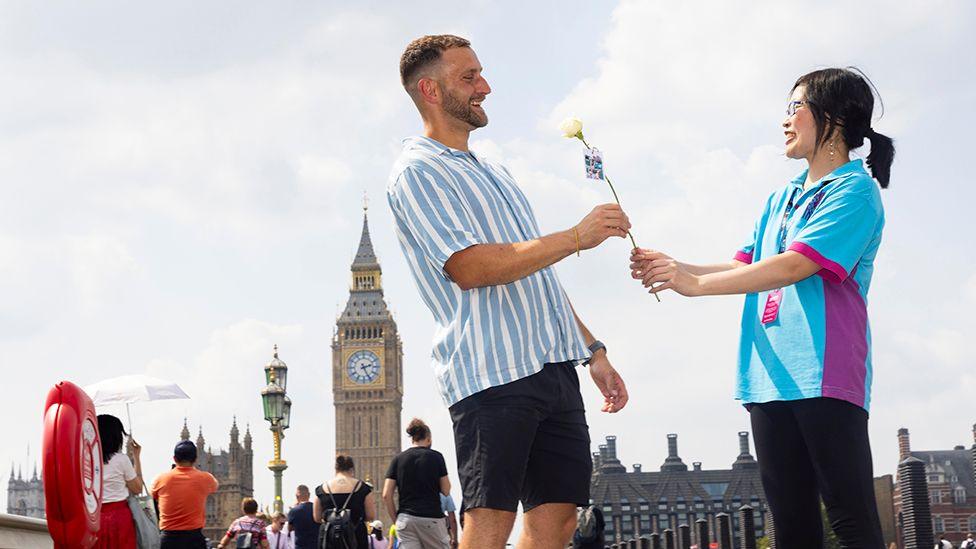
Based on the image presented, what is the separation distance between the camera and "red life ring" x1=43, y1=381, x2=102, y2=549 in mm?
4949

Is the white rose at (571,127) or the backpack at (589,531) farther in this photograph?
the backpack at (589,531)

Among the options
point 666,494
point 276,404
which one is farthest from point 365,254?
point 276,404

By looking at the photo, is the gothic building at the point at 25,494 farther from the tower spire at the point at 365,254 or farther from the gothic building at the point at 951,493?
the gothic building at the point at 951,493

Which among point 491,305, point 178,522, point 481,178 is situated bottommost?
point 178,522

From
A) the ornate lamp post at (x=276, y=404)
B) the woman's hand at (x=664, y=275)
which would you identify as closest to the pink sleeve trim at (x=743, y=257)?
the woman's hand at (x=664, y=275)

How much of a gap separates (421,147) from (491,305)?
22.1 inches

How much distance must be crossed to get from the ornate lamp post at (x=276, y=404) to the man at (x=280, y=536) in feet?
A: 14.2

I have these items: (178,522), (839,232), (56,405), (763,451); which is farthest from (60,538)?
(178,522)

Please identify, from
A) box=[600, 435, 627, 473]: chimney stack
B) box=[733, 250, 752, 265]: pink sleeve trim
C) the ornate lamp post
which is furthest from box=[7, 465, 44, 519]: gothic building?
box=[733, 250, 752, 265]: pink sleeve trim

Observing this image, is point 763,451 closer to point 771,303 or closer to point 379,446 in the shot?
point 771,303

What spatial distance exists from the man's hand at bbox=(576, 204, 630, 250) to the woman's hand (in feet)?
0.93

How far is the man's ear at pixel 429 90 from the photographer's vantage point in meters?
3.82

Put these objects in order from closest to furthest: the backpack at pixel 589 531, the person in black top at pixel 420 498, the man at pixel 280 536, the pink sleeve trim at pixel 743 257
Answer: the pink sleeve trim at pixel 743 257, the person in black top at pixel 420 498, the backpack at pixel 589 531, the man at pixel 280 536

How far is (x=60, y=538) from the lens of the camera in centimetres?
498
